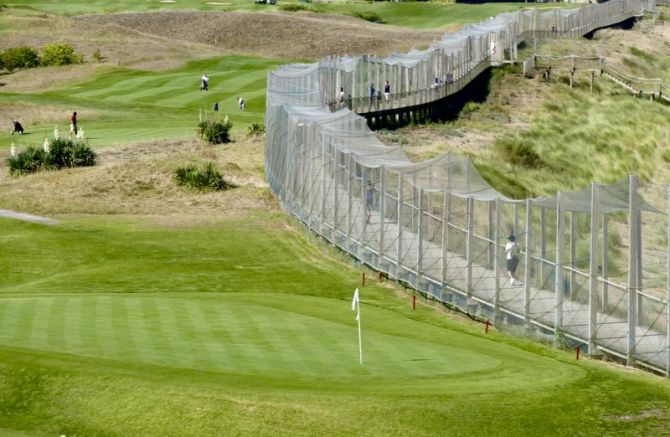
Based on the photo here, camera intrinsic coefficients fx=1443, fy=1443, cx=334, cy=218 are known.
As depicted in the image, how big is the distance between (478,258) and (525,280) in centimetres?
308

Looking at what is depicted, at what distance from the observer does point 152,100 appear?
99.2 metres

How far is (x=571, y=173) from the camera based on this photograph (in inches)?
3334

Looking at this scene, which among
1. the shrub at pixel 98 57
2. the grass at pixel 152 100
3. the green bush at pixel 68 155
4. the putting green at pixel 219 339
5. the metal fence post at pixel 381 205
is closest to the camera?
the putting green at pixel 219 339

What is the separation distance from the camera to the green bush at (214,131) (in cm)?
7481

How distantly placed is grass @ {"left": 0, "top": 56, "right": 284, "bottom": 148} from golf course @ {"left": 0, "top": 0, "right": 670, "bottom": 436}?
46 centimetres

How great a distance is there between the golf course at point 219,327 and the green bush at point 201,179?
477 mm

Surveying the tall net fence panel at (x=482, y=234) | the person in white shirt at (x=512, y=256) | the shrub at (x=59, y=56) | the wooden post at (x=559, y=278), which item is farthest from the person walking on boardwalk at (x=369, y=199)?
the shrub at (x=59, y=56)

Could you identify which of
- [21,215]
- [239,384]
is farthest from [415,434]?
[21,215]

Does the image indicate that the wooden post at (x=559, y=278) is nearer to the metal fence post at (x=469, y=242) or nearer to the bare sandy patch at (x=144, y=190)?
the metal fence post at (x=469, y=242)

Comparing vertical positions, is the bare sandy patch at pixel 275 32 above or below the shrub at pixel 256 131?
below

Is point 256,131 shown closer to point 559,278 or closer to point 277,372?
point 559,278

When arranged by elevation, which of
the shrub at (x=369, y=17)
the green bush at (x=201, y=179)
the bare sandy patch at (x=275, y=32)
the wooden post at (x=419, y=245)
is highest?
the wooden post at (x=419, y=245)

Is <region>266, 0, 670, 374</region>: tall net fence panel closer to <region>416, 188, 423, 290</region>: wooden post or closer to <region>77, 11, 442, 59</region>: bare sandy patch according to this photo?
<region>416, 188, 423, 290</region>: wooden post

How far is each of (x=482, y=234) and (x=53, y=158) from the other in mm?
33346
